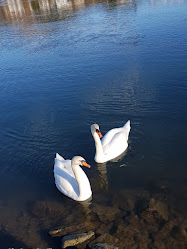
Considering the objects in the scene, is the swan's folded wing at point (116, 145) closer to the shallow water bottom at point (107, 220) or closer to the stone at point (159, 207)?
the shallow water bottom at point (107, 220)

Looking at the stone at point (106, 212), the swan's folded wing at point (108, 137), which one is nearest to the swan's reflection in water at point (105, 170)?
the swan's folded wing at point (108, 137)

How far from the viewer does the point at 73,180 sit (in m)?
10.8

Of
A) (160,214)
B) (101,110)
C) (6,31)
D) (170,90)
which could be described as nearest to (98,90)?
(101,110)

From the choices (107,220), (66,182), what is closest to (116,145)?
(66,182)

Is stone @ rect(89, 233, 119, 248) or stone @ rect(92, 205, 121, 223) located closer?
stone @ rect(89, 233, 119, 248)

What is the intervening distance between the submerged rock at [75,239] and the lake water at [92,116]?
57cm

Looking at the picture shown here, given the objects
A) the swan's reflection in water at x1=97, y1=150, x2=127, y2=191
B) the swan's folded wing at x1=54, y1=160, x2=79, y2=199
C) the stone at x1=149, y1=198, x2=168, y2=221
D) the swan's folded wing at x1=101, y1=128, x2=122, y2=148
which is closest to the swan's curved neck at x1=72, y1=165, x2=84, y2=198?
the swan's folded wing at x1=54, y1=160, x2=79, y2=199

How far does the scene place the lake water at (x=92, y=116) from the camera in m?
10.1

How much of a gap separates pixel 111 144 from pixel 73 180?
8.97ft

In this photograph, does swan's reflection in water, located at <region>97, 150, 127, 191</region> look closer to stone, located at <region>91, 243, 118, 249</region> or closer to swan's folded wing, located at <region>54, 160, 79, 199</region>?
swan's folded wing, located at <region>54, 160, 79, 199</region>

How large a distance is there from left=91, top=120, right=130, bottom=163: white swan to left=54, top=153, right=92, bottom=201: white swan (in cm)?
153

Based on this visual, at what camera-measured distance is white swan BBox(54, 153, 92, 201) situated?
32.7ft

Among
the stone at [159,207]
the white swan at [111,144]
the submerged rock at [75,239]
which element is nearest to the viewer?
the submerged rock at [75,239]

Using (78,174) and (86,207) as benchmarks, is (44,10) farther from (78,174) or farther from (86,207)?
(86,207)
